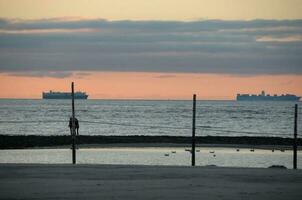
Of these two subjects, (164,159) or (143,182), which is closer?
(143,182)

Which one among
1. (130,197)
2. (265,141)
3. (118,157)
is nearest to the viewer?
(130,197)

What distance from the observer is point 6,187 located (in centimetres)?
1210

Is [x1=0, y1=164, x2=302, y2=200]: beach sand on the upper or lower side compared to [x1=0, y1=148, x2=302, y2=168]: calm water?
upper

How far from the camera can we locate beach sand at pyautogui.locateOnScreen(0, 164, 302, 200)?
444 inches

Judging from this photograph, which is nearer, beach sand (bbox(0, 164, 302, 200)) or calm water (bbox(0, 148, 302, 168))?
beach sand (bbox(0, 164, 302, 200))

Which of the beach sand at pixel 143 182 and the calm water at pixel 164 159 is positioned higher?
the beach sand at pixel 143 182

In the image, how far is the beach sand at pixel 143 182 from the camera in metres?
11.3

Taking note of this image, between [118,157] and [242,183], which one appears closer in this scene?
[242,183]

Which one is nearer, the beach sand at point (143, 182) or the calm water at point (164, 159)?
the beach sand at point (143, 182)

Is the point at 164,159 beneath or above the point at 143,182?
beneath

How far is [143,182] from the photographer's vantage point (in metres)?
12.9

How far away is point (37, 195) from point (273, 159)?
75.3 feet

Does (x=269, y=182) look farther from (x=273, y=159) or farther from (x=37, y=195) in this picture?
(x=273, y=159)

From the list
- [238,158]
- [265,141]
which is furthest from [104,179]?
[265,141]
